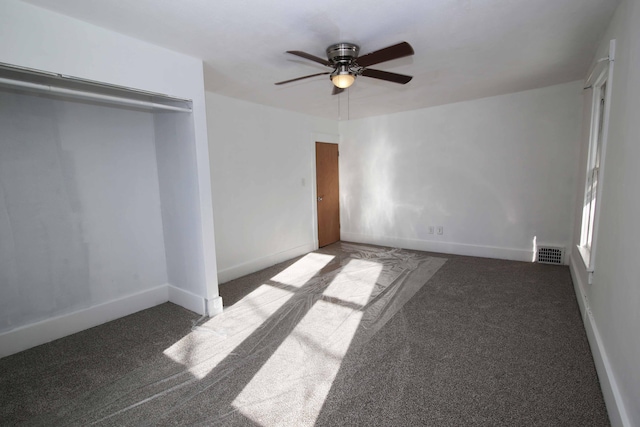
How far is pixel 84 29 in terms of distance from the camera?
2.04m

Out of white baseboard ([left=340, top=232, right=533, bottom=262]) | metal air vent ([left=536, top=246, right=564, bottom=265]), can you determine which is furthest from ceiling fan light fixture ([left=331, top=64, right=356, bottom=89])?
metal air vent ([left=536, top=246, right=564, bottom=265])

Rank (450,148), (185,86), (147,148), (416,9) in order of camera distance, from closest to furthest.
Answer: (416,9) → (185,86) → (147,148) → (450,148)

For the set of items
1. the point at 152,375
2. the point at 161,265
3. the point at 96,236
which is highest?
the point at 96,236

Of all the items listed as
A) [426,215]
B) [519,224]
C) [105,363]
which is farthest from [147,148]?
[519,224]

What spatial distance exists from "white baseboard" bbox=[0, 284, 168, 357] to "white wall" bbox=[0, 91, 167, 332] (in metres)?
0.06

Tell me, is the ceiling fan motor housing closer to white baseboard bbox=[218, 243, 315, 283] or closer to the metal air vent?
white baseboard bbox=[218, 243, 315, 283]

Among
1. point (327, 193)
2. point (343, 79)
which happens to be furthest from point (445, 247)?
point (343, 79)

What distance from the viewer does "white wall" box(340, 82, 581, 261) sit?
13.1 ft

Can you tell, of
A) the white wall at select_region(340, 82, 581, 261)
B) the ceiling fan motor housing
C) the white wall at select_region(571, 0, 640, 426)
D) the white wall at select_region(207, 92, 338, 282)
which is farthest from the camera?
the white wall at select_region(340, 82, 581, 261)

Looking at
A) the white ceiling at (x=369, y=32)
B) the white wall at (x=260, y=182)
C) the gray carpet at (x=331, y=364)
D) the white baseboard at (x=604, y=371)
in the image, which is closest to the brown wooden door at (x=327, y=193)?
the white wall at (x=260, y=182)

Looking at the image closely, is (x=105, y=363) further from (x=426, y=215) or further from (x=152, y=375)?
(x=426, y=215)

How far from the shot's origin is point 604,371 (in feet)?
5.91

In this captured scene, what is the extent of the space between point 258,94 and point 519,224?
3.88 m

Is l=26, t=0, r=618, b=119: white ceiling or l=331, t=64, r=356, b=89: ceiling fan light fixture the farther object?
l=331, t=64, r=356, b=89: ceiling fan light fixture
